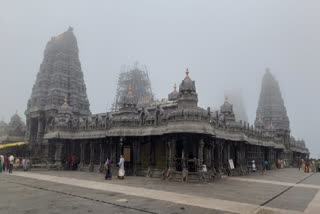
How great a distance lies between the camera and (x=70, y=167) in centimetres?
3688

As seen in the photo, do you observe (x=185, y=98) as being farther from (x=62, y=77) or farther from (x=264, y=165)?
(x=62, y=77)

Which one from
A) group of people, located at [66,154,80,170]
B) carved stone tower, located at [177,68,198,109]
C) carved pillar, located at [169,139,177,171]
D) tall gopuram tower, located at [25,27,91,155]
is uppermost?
tall gopuram tower, located at [25,27,91,155]

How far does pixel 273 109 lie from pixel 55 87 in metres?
64.8

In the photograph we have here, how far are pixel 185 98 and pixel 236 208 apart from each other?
1395cm

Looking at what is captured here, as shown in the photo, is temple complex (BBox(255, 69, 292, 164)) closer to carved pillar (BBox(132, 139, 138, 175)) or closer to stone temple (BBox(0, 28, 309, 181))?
stone temple (BBox(0, 28, 309, 181))

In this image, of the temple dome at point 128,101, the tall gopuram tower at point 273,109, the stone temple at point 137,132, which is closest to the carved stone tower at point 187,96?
the stone temple at point 137,132

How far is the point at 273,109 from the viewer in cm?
7944

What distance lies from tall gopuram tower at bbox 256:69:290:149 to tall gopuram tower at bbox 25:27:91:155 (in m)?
51.3

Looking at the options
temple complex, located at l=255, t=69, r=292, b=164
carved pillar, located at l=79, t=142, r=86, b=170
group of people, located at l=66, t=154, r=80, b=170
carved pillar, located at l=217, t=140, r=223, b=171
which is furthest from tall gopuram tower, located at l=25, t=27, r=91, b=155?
temple complex, located at l=255, t=69, r=292, b=164

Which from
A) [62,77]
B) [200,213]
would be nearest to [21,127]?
[62,77]

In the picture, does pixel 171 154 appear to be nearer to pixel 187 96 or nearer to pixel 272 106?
pixel 187 96

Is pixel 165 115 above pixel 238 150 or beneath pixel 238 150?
above

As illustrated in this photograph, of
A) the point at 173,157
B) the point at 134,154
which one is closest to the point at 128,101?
the point at 134,154

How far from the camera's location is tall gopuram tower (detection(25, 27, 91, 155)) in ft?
158
